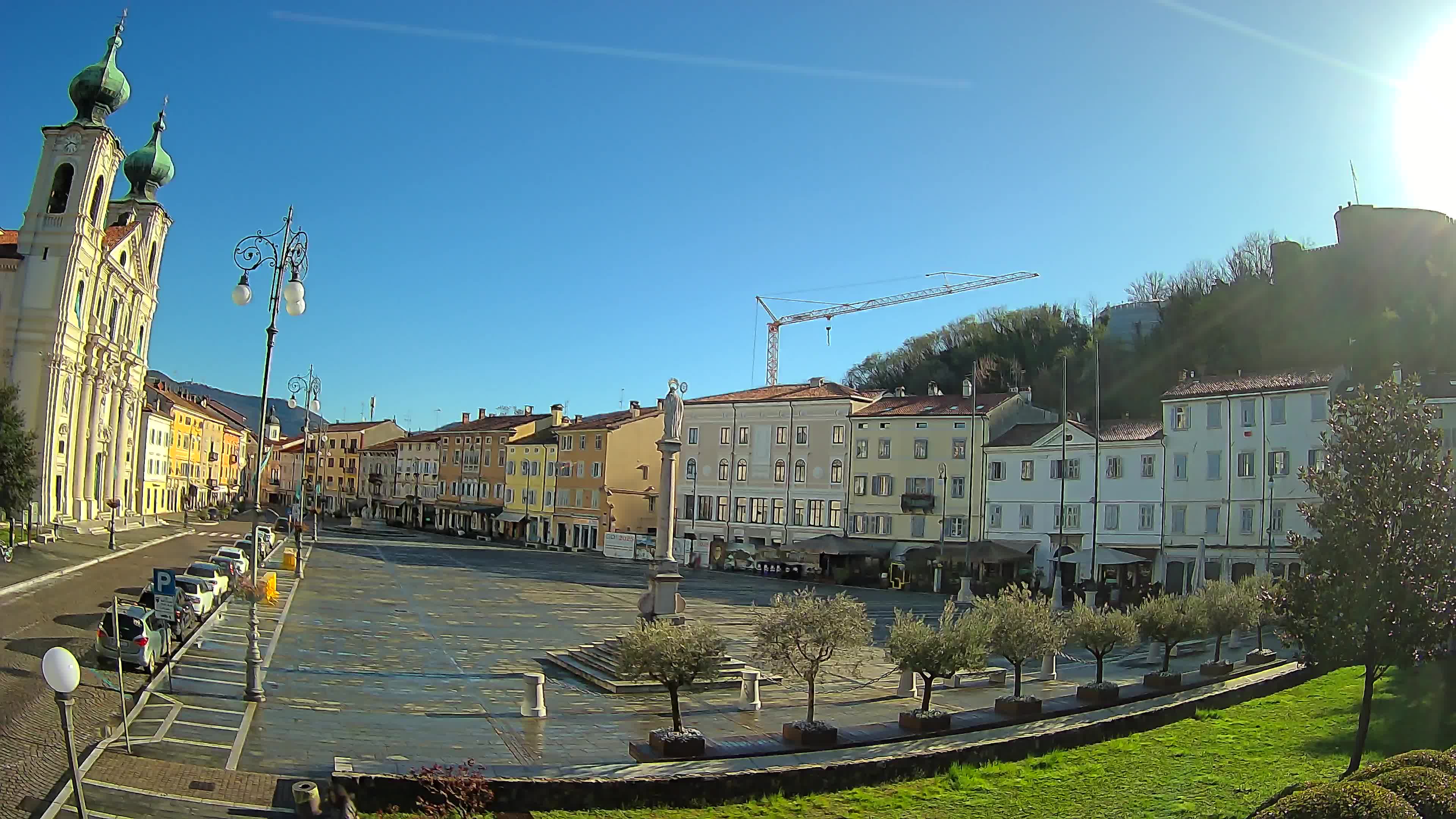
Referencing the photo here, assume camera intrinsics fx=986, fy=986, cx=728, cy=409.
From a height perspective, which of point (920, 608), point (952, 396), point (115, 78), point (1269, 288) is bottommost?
point (920, 608)

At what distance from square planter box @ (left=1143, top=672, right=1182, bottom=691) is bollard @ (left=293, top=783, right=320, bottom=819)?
17398 millimetres

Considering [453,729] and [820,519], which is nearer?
[453,729]

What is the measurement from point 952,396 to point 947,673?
47678 mm

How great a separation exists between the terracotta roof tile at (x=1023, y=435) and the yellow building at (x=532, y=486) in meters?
42.8

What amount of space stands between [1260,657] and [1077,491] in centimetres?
2960

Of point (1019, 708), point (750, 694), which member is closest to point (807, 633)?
point (750, 694)

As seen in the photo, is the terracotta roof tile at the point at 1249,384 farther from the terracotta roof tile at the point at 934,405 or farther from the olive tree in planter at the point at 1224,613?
the olive tree in planter at the point at 1224,613

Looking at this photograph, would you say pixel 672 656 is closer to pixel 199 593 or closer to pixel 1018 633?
pixel 1018 633

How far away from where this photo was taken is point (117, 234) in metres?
72.2

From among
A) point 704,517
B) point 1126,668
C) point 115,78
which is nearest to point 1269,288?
point 704,517

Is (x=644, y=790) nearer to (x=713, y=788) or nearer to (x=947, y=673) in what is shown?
(x=713, y=788)

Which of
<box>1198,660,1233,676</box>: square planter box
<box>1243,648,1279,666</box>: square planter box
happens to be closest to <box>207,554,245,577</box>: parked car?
<box>1198,660,1233,676</box>: square planter box

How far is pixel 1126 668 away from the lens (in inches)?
1089

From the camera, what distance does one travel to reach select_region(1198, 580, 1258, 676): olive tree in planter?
78.9 ft
